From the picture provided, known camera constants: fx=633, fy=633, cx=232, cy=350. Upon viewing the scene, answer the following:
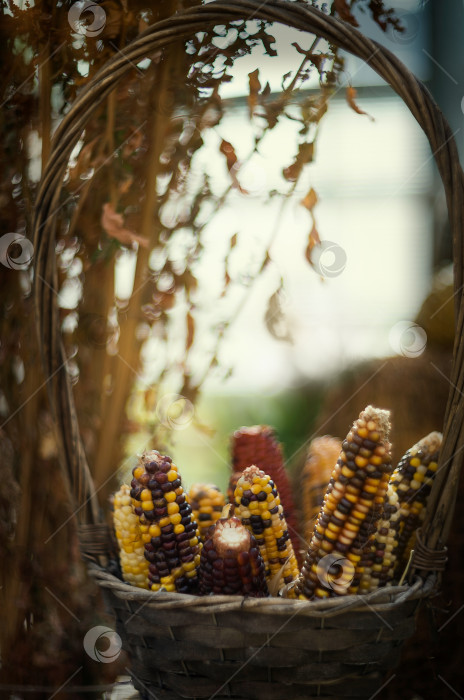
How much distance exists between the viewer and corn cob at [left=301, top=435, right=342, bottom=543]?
0.61m

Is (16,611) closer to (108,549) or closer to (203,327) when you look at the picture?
(108,549)

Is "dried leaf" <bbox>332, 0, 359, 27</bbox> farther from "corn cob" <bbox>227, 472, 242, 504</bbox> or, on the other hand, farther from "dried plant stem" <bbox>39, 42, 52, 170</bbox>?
"corn cob" <bbox>227, 472, 242, 504</bbox>

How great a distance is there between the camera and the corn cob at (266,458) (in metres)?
0.60

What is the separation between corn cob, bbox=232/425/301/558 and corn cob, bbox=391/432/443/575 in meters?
0.12

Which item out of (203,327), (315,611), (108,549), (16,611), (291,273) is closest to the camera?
(315,611)

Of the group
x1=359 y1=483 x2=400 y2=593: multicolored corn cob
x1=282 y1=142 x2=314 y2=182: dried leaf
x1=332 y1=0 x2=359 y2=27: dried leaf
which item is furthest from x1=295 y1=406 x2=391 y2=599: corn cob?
x1=332 y1=0 x2=359 y2=27: dried leaf

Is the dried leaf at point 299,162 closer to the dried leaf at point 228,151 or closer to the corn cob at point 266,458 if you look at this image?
the dried leaf at point 228,151

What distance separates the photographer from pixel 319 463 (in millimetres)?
617

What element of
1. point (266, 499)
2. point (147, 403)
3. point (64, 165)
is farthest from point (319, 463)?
point (64, 165)

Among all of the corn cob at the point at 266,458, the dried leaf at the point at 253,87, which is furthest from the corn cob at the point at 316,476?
the dried leaf at the point at 253,87

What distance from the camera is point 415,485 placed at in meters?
0.52

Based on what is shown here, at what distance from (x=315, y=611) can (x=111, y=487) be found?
0.38 m

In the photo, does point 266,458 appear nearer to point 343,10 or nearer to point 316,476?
point 316,476

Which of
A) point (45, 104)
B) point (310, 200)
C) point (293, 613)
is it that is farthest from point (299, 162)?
point (293, 613)
